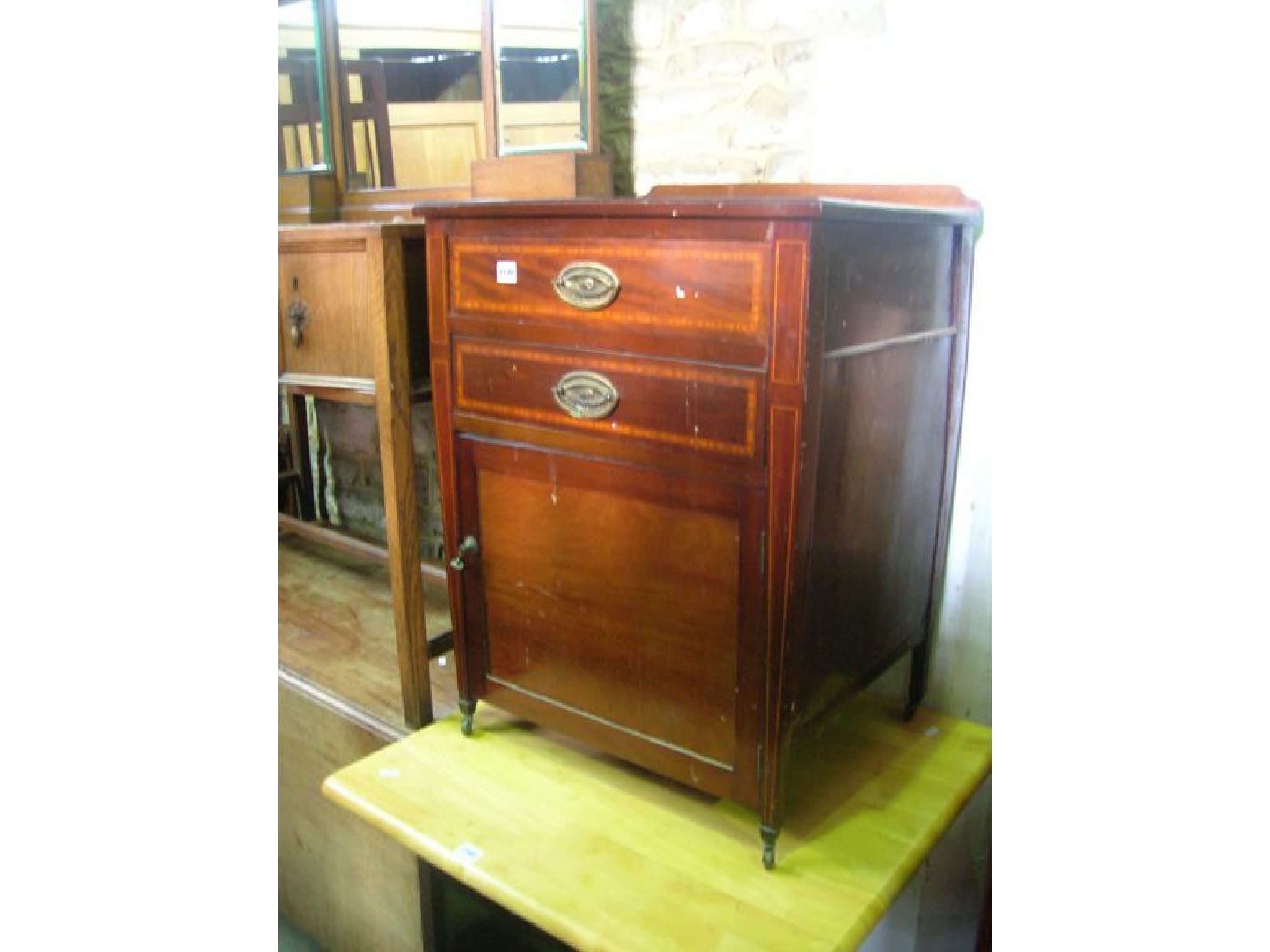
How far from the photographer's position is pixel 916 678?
1.58m

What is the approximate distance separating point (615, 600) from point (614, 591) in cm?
1

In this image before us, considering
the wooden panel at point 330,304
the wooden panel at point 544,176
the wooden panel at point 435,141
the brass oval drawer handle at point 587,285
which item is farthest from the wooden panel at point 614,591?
the wooden panel at point 435,141

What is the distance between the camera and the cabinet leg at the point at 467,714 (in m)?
1.51

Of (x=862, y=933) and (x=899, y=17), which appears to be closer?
(x=862, y=933)

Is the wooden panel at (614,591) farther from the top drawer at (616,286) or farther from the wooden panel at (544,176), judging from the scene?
the wooden panel at (544,176)

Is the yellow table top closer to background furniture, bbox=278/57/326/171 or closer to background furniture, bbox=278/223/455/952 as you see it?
background furniture, bbox=278/223/455/952

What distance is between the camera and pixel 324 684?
1899mm

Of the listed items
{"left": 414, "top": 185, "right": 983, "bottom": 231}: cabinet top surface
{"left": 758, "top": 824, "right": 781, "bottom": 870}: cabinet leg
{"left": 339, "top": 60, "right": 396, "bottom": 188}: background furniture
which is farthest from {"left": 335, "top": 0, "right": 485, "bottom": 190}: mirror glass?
{"left": 758, "top": 824, "right": 781, "bottom": 870}: cabinet leg

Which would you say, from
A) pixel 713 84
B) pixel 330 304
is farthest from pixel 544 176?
pixel 330 304

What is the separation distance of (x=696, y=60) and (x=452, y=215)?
0.67 m

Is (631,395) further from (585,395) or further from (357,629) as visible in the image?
(357,629)

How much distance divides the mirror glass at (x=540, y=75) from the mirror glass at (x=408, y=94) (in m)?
0.25
